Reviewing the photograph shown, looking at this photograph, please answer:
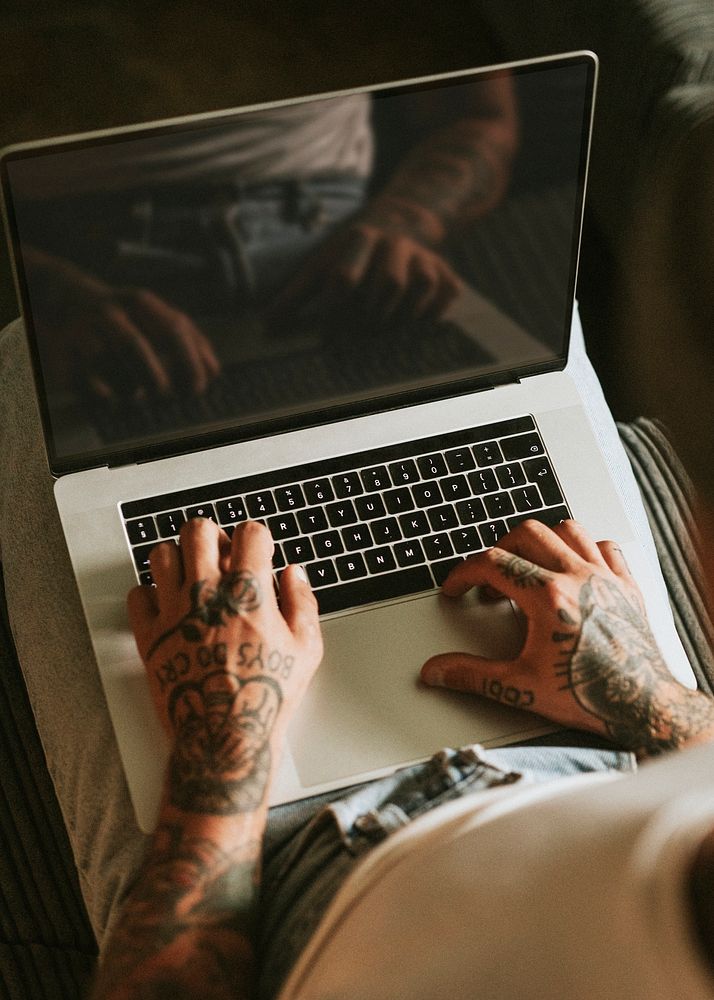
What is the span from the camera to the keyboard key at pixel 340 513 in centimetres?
88

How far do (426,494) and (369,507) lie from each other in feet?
0.18

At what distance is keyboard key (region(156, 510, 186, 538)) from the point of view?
0.86 meters

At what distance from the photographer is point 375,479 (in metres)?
0.90

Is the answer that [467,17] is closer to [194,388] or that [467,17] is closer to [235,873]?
[194,388]

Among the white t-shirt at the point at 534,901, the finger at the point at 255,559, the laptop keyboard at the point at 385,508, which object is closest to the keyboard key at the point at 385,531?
the laptop keyboard at the point at 385,508

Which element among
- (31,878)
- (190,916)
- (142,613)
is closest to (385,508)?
(142,613)

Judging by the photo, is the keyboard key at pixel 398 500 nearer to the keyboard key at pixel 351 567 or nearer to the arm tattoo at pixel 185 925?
the keyboard key at pixel 351 567

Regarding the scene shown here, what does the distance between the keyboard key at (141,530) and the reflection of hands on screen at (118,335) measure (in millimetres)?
112

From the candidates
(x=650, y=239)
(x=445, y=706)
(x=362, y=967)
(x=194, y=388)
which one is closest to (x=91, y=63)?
(x=650, y=239)

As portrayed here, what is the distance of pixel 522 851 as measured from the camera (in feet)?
1.59

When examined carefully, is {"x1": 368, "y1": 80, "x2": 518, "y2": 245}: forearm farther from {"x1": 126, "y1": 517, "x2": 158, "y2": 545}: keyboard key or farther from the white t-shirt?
the white t-shirt

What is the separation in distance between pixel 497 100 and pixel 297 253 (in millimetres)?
188

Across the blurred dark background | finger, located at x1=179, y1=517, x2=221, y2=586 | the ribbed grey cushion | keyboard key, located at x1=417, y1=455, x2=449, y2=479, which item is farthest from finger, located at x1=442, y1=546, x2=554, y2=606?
the blurred dark background

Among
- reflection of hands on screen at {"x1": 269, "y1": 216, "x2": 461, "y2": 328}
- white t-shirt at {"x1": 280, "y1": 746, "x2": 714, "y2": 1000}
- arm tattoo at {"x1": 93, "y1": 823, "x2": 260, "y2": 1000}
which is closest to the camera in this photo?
white t-shirt at {"x1": 280, "y1": 746, "x2": 714, "y2": 1000}
